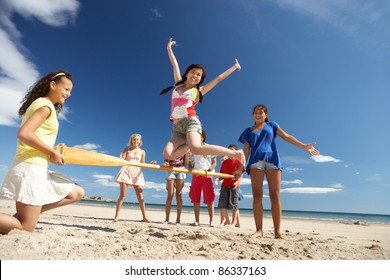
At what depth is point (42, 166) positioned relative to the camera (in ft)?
9.59

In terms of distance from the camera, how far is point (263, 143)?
450 centimetres

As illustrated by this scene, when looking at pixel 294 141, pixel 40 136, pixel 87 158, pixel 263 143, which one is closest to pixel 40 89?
pixel 40 136

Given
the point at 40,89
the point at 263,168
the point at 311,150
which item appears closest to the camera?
the point at 40,89

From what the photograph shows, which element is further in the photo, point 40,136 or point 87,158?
point 87,158

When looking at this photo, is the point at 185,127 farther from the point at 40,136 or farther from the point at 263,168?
the point at 40,136

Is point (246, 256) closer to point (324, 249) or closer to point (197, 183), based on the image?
point (324, 249)

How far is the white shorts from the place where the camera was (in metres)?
2.74

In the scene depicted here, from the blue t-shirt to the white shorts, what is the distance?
2.81 meters

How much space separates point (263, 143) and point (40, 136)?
10.1ft

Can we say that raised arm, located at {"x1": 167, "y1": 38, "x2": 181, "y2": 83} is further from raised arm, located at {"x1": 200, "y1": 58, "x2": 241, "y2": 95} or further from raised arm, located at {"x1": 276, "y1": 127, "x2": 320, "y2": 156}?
raised arm, located at {"x1": 276, "y1": 127, "x2": 320, "y2": 156}

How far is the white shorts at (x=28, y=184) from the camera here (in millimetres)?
2736

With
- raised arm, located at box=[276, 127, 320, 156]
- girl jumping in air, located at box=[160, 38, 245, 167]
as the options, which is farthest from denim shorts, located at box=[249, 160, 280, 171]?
raised arm, located at box=[276, 127, 320, 156]

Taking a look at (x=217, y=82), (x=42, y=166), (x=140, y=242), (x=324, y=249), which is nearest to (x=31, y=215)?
(x=42, y=166)

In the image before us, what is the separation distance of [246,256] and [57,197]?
6.86 feet
